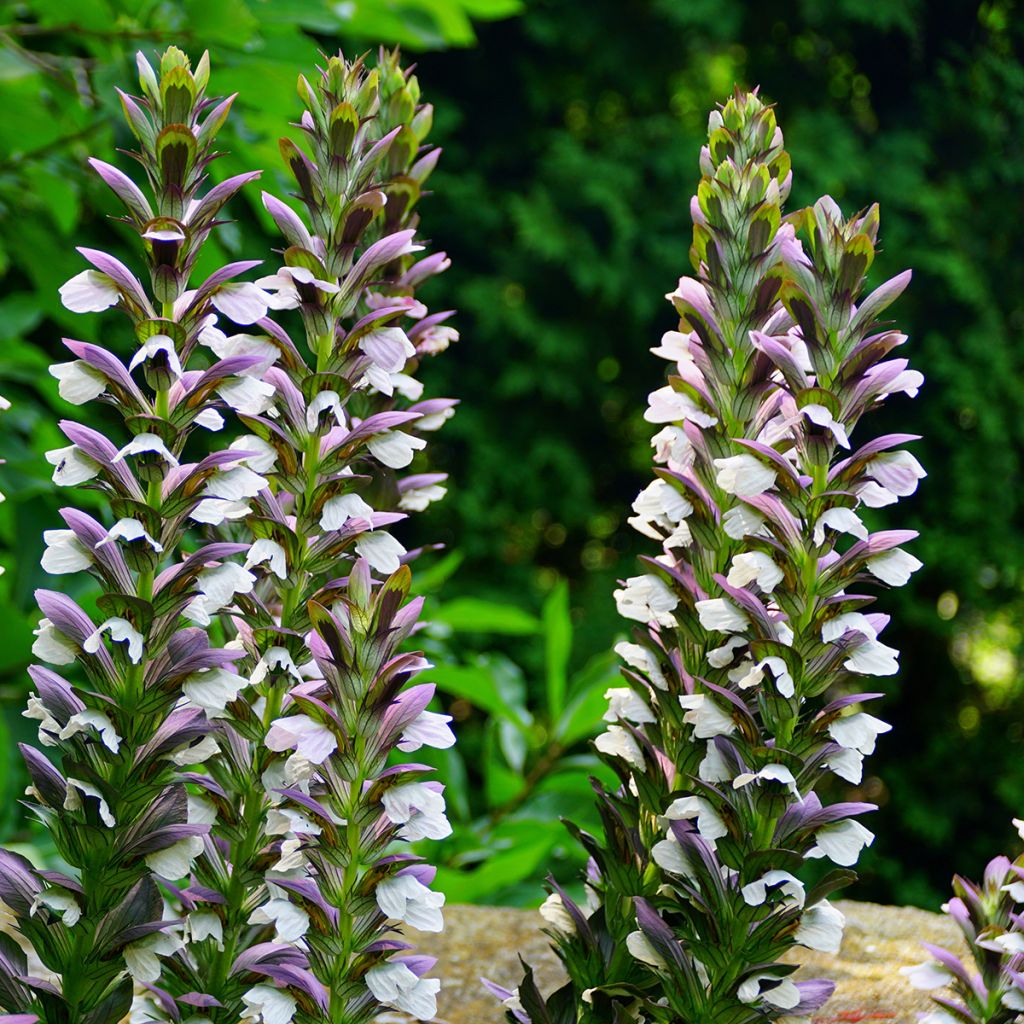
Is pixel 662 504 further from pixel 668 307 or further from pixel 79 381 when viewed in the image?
pixel 668 307

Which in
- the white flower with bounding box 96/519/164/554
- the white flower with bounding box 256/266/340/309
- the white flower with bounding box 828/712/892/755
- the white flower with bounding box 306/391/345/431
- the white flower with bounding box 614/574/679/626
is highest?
the white flower with bounding box 256/266/340/309

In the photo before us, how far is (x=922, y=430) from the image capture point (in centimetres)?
607

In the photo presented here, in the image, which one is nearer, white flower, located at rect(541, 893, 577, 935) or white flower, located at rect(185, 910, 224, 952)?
white flower, located at rect(185, 910, 224, 952)

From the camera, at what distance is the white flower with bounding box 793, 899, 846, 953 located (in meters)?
1.10

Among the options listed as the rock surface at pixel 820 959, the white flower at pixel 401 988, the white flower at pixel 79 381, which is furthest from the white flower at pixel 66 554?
the rock surface at pixel 820 959

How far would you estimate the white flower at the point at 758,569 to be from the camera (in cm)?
105

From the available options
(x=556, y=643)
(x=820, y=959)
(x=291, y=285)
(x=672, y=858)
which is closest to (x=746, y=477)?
(x=672, y=858)

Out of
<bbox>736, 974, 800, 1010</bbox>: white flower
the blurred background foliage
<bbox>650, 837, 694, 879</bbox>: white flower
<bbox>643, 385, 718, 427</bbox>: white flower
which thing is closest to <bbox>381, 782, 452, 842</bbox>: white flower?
<bbox>650, 837, 694, 879</bbox>: white flower

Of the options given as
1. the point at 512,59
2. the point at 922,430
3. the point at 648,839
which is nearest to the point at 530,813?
the point at 648,839

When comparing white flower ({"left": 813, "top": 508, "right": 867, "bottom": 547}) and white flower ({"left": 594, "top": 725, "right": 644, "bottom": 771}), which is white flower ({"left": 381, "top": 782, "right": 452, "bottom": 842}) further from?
white flower ({"left": 813, "top": 508, "right": 867, "bottom": 547})

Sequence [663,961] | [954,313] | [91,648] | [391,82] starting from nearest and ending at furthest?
[91,648]
[663,961]
[391,82]
[954,313]

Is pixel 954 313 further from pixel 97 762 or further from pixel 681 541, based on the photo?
pixel 97 762

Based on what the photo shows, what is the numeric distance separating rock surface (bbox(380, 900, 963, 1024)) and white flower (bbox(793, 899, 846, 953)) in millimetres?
438

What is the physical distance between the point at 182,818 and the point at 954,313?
5689 mm
